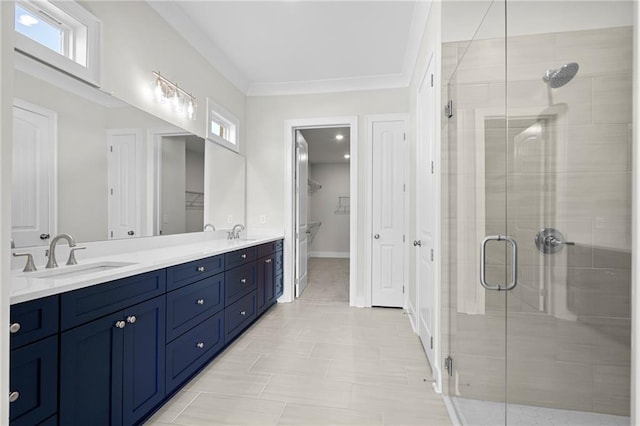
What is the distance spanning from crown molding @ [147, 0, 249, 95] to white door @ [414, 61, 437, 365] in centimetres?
208

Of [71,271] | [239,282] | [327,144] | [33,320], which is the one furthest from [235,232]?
[327,144]

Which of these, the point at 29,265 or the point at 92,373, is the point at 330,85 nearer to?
the point at 29,265

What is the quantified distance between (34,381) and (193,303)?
37.5 inches

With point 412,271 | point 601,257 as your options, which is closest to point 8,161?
point 601,257

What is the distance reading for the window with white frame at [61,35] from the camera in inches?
59.5

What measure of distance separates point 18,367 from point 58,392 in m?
0.20

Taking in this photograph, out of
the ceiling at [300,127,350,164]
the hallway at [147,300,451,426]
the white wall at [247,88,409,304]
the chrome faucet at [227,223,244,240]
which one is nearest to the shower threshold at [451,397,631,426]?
the hallway at [147,300,451,426]

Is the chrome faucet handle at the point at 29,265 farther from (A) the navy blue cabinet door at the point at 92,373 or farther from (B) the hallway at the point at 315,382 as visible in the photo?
(B) the hallway at the point at 315,382

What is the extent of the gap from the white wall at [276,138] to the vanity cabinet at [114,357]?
2.24m

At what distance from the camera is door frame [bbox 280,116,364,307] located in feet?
11.9

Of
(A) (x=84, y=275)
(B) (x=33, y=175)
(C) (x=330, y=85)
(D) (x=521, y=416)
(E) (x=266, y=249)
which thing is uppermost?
(C) (x=330, y=85)

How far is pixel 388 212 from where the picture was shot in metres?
3.55

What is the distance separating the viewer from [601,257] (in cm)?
111

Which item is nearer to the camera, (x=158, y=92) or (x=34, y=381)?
(x=34, y=381)
